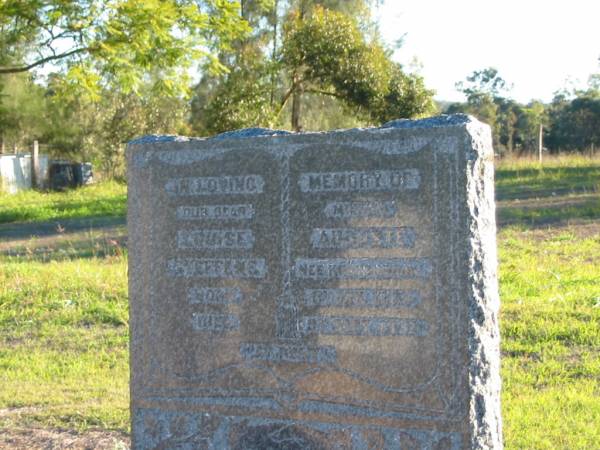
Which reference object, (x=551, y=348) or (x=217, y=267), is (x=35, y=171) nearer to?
(x=551, y=348)

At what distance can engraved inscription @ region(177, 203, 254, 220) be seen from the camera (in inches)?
158

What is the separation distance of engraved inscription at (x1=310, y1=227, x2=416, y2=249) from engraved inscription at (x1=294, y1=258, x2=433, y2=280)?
0.21 ft

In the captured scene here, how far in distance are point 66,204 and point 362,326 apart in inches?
681

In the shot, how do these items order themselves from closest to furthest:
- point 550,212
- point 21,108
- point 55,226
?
point 550,212 → point 55,226 → point 21,108

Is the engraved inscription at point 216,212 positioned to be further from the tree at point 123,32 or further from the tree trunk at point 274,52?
the tree trunk at point 274,52

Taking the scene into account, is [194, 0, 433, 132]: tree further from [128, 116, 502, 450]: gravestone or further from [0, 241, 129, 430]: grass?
[128, 116, 502, 450]: gravestone

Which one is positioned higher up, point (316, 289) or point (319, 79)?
point (319, 79)

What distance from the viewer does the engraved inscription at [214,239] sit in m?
4.00

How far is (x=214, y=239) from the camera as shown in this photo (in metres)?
4.09

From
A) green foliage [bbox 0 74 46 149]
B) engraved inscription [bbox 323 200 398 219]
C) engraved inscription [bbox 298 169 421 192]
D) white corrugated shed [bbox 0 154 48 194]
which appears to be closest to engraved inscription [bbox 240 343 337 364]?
engraved inscription [bbox 323 200 398 219]

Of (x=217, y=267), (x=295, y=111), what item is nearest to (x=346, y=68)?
(x=295, y=111)

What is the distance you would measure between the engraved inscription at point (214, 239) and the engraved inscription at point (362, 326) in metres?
0.47

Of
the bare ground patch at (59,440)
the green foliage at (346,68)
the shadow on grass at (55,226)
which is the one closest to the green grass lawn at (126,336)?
the bare ground patch at (59,440)

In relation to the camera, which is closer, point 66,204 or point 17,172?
point 66,204
